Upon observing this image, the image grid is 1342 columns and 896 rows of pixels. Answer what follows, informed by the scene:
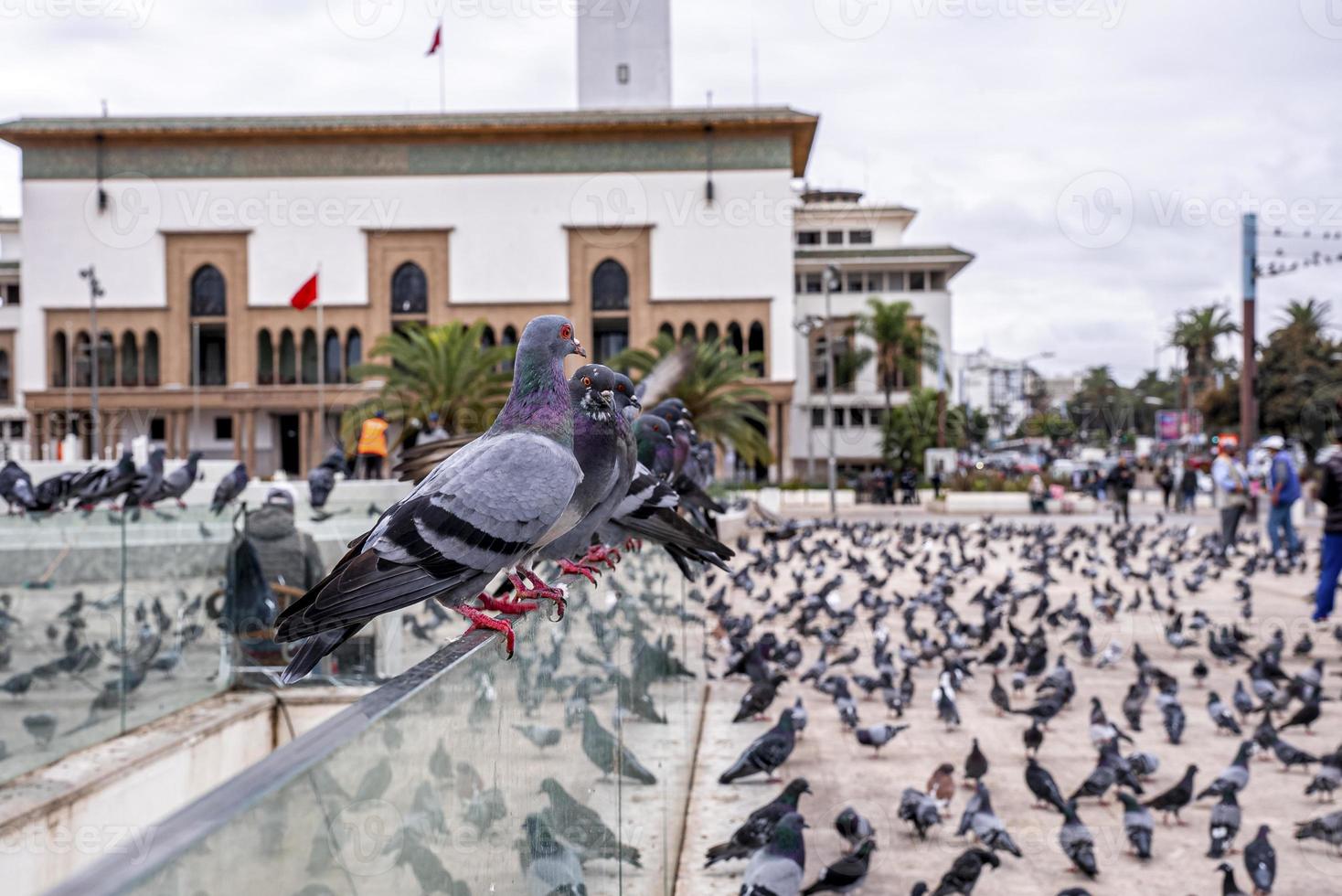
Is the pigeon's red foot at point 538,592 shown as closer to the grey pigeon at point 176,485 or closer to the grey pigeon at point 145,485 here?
the grey pigeon at point 145,485

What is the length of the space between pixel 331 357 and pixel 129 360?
8.62 meters

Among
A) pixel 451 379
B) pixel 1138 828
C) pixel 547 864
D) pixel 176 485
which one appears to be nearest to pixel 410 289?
pixel 451 379

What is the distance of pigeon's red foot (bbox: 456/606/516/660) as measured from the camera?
259 cm

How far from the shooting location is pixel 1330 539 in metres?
11.4

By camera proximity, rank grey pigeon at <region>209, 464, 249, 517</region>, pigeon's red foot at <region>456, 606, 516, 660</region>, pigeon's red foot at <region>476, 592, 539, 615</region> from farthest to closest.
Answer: grey pigeon at <region>209, 464, 249, 517</region> < pigeon's red foot at <region>476, 592, 539, 615</region> < pigeon's red foot at <region>456, 606, 516, 660</region>

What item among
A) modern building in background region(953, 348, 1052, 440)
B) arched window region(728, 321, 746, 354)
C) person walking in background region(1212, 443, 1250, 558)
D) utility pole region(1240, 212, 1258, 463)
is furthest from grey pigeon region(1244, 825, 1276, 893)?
modern building in background region(953, 348, 1052, 440)

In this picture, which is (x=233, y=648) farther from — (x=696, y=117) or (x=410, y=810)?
(x=696, y=117)

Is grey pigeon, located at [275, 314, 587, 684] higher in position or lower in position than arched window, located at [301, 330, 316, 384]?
lower

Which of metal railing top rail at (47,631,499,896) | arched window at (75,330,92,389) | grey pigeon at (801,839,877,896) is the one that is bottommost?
grey pigeon at (801,839,877,896)

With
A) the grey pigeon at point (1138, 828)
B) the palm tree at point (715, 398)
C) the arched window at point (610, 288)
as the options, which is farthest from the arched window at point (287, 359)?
the grey pigeon at point (1138, 828)

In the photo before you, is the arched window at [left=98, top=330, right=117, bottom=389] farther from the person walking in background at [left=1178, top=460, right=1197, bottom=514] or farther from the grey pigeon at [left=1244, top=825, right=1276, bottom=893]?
the grey pigeon at [left=1244, top=825, right=1276, bottom=893]

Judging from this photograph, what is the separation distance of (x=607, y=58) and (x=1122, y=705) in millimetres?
47320

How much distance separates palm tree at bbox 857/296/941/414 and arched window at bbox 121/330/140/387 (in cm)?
3234

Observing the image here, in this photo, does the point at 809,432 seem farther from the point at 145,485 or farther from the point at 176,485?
the point at 145,485
